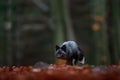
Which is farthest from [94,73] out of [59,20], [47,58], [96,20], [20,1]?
[47,58]

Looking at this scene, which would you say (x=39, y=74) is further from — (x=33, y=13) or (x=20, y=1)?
(x=33, y=13)

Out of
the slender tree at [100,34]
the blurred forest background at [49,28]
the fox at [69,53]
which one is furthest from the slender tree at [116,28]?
the fox at [69,53]

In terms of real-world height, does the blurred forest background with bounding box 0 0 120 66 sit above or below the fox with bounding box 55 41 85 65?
above

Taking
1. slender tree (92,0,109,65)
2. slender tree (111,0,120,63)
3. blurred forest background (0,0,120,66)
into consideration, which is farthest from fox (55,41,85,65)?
slender tree (111,0,120,63)

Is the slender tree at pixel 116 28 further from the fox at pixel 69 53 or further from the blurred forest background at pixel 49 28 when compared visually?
the fox at pixel 69 53

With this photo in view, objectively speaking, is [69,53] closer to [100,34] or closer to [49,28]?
[100,34]

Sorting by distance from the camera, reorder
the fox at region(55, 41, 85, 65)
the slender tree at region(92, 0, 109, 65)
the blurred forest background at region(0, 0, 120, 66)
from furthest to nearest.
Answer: the blurred forest background at region(0, 0, 120, 66)
the slender tree at region(92, 0, 109, 65)
the fox at region(55, 41, 85, 65)

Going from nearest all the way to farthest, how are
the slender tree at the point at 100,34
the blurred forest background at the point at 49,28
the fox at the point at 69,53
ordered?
the fox at the point at 69,53 < the slender tree at the point at 100,34 < the blurred forest background at the point at 49,28

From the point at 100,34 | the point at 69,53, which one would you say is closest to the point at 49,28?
the point at 100,34

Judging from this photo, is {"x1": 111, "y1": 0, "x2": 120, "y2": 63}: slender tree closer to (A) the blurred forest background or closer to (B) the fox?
(A) the blurred forest background

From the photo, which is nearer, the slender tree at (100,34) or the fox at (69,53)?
the fox at (69,53)
